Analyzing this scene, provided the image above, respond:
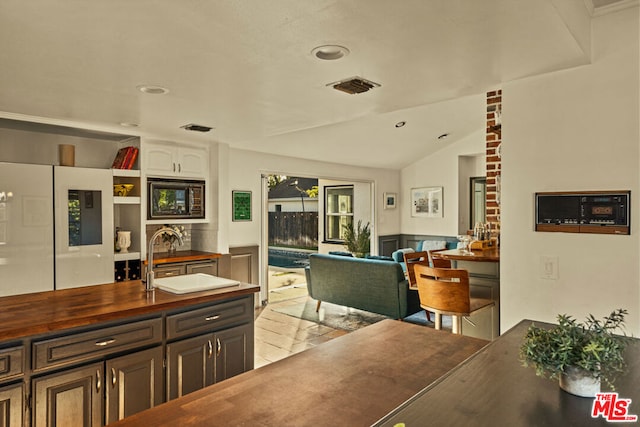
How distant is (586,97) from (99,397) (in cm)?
300

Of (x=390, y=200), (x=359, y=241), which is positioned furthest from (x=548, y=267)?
(x=390, y=200)

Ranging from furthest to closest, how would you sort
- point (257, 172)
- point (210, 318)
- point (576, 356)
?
point (257, 172) → point (210, 318) → point (576, 356)

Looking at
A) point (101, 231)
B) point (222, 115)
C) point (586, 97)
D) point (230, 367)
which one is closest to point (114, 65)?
point (222, 115)

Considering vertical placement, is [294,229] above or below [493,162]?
below

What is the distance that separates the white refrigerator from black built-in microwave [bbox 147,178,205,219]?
528mm

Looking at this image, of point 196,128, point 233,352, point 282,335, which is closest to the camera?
point 233,352

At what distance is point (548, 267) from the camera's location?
233cm

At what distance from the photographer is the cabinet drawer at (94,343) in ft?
6.63

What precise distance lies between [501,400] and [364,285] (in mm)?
3989

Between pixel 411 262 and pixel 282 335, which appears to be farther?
pixel 282 335

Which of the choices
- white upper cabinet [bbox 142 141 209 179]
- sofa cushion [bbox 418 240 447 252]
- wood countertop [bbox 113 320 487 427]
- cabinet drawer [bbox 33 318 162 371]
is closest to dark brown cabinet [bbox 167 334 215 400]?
cabinet drawer [bbox 33 318 162 371]

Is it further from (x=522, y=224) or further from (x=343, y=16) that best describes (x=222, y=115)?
(x=522, y=224)

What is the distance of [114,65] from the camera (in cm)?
227

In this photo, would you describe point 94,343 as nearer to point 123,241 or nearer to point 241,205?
point 123,241
